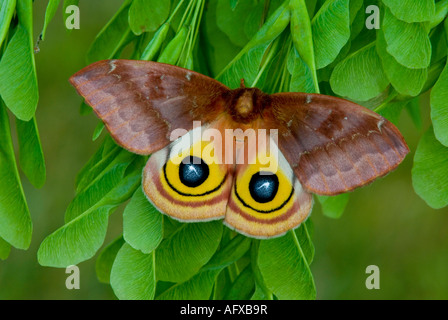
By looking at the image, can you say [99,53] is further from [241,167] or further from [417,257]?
[417,257]

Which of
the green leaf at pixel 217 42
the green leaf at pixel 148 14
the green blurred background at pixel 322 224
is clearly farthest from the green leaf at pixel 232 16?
the green blurred background at pixel 322 224

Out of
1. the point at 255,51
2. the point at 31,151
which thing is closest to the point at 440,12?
the point at 255,51

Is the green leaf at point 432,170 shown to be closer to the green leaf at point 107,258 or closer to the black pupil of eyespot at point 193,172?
the black pupil of eyespot at point 193,172

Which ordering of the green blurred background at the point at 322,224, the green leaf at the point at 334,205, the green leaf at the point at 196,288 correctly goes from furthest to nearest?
1. the green blurred background at the point at 322,224
2. the green leaf at the point at 334,205
3. the green leaf at the point at 196,288

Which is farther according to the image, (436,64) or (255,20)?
(255,20)

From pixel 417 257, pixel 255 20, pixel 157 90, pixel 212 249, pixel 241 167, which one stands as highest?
pixel 255 20
